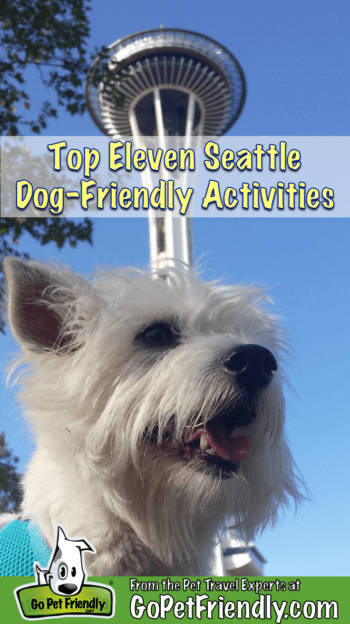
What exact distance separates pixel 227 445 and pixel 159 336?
2.17 feet

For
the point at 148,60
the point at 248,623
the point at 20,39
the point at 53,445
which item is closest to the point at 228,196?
the point at 20,39

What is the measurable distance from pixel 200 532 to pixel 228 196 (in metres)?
4.43

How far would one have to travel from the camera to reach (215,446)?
2.73 metres

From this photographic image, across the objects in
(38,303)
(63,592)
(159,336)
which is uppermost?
(38,303)

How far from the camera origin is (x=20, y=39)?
789cm

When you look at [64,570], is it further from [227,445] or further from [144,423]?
[227,445]

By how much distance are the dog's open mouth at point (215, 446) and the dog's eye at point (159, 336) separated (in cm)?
47

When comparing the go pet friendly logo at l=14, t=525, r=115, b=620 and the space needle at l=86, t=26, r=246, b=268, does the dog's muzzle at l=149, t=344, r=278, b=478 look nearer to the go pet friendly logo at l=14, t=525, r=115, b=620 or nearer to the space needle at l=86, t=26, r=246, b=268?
the go pet friendly logo at l=14, t=525, r=115, b=620

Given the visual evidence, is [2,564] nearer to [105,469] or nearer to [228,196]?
[105,469]

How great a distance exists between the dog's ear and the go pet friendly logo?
1.04m

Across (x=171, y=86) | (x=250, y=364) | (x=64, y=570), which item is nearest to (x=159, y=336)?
(x=250, y=364)

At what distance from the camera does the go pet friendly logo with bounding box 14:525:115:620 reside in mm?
2453


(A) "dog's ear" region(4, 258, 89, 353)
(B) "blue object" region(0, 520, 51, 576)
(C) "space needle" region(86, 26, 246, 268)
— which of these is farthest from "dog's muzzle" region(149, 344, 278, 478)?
(C) "space needle" region(86, 26, 246, 268)

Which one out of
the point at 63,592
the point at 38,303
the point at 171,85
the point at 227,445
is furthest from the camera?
the point at 171,85
